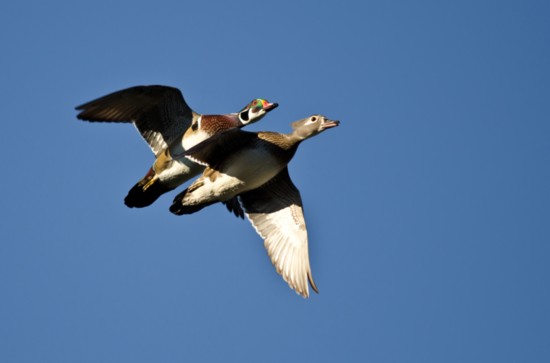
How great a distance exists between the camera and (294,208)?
16578mm

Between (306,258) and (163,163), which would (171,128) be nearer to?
(163,163)

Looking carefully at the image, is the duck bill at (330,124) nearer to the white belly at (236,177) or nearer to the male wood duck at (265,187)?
the male wood duck at (265,187)

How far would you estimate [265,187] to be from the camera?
650 inches

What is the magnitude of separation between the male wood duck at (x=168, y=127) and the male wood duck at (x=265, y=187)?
0.43 metres

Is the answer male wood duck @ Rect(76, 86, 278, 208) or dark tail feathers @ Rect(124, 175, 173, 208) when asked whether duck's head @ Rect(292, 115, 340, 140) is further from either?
dark tail feathers @ Rect(124, 175, 173, 208)

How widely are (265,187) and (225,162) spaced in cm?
94

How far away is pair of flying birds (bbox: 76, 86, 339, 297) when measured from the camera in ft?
51.3

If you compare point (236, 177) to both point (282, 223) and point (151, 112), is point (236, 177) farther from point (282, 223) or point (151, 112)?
point (151, 112)

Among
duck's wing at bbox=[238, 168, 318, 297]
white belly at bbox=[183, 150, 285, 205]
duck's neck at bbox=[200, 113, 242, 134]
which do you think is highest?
duck's neck at bbox=[200, 113, 242, 134]

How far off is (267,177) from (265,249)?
117 centimetres

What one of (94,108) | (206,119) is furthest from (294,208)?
(94,108)

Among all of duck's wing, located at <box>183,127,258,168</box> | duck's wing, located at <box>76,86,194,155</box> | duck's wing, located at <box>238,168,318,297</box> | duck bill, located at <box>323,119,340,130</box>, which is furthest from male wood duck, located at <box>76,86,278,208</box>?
duck bill, located at <box>323,119,340,130</box>

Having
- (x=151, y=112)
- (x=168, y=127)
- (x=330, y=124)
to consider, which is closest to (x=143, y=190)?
(x=168, y=127)

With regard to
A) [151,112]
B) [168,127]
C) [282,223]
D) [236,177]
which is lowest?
[282,223]
